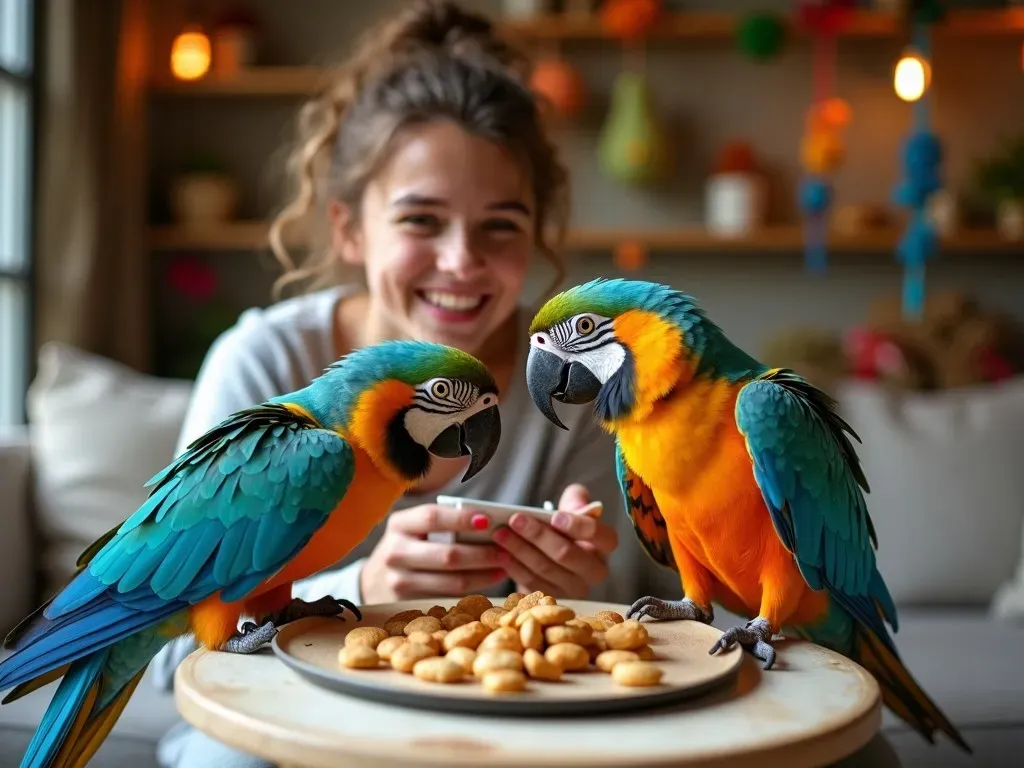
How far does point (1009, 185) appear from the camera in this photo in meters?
2.97

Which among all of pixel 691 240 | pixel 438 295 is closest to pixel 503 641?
pixel 438 295

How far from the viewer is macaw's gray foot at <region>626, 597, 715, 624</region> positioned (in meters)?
0.86

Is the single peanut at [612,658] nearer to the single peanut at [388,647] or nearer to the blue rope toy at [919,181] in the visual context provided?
the single peanut at [388,647]

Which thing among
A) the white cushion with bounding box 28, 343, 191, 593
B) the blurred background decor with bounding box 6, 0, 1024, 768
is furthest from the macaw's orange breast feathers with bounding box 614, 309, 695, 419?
the blurred background decor with bounding box 6, 0, 1024, 768

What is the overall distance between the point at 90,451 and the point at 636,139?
175 cm

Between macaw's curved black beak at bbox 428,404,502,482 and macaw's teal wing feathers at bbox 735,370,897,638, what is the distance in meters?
0.19

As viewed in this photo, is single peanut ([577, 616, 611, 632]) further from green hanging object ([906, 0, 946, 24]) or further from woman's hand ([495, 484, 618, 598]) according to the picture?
green hanging object ([906, 0, 946, 24])

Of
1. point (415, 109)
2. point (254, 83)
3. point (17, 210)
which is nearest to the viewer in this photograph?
point (415, 109)

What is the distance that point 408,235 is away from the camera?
1282 mm

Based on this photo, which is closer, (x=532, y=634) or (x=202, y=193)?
(x=532, y=634)

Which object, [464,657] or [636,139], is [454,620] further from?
[636,139]

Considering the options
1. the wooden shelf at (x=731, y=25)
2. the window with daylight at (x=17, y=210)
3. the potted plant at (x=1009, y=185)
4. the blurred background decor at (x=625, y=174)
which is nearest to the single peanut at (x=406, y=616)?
the blurred background decor at (x=625, y=174)

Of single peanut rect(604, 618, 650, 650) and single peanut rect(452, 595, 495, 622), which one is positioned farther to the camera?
single peanut rect(452, 595, 495, 622)

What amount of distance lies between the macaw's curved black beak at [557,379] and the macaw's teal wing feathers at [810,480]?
11 centimetres
